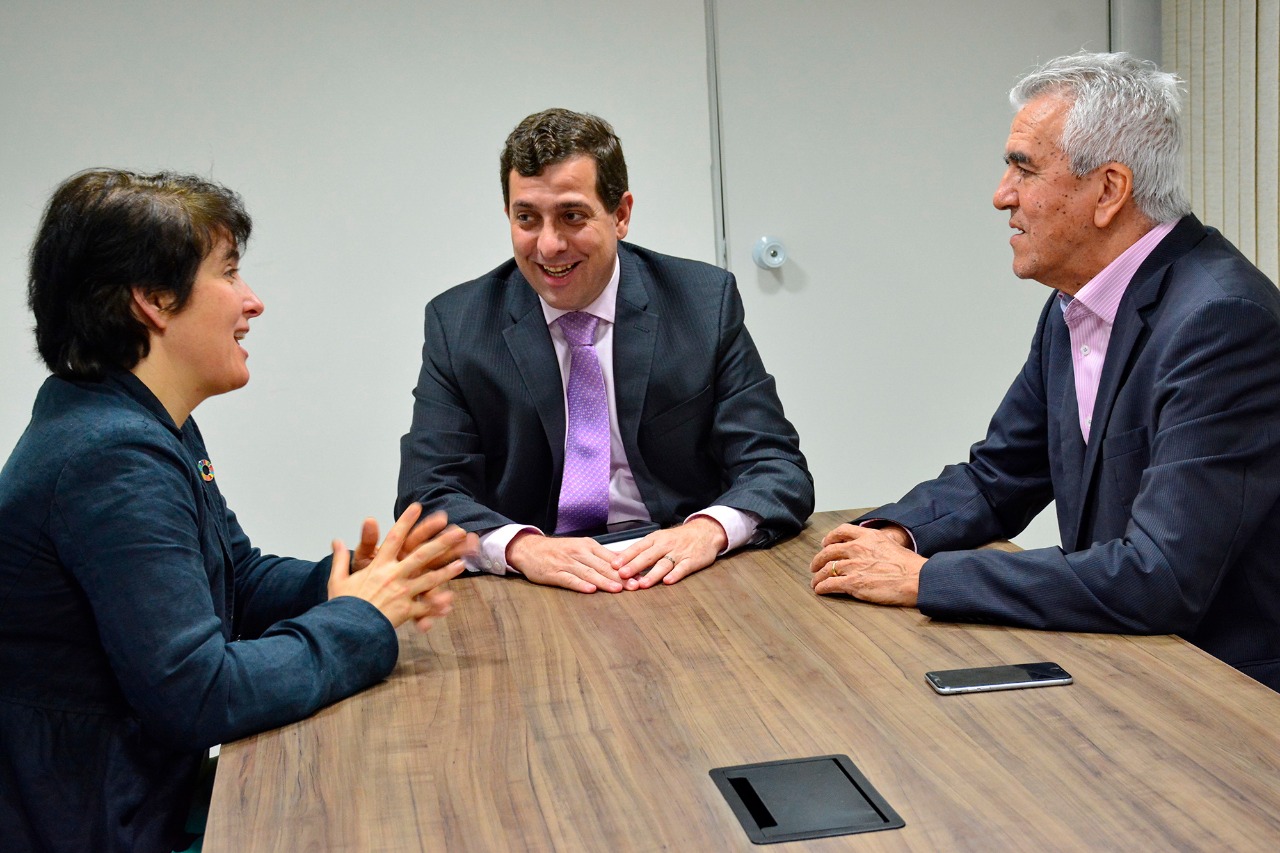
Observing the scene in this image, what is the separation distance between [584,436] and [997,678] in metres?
1.13

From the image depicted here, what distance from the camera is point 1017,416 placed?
2168 mm

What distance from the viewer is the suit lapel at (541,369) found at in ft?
7.68

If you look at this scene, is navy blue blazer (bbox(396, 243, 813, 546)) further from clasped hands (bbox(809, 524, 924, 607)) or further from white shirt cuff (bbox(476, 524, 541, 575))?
clasped hands (bbox(809, 524, 924, 607))

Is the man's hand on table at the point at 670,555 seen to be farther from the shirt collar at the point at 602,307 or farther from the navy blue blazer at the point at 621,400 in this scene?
the shirt collar at the point at 602,307

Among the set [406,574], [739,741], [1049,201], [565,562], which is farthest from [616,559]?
[1049,201]

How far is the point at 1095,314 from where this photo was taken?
1.99 m

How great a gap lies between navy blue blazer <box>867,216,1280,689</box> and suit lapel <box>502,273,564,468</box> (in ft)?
2.87

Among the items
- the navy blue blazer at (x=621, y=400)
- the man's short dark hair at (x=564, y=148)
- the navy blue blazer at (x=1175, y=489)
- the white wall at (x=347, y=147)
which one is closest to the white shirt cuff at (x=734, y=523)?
the navy blue blazer at (x=621, y=400)

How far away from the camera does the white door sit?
12.8ft

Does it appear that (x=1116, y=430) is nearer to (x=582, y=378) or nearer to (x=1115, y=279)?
(x=1115, y=279)

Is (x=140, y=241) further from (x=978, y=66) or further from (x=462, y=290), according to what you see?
(x=978, y=66)

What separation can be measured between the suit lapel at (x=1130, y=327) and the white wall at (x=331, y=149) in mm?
2123

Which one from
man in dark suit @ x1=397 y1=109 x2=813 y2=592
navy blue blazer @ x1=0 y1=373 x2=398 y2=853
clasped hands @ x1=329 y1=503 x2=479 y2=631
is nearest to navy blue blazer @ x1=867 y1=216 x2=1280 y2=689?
man in dark suit @ x1=397 y1=109 x2=813 y2=592

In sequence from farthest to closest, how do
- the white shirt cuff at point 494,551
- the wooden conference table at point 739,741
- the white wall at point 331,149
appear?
the white wall at point 331,149 < the white shirt cuff at point 494,551 < the wooden conference table at point 739,741
